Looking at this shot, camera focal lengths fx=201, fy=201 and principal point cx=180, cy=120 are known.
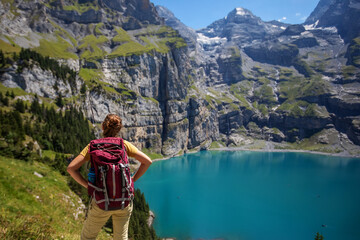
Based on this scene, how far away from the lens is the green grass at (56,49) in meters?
139

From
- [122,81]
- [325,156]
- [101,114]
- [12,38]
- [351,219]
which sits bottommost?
[325,156]

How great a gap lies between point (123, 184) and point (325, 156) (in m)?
230

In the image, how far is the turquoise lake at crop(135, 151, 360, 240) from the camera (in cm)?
5716

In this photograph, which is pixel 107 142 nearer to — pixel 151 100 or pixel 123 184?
pixel 123 184

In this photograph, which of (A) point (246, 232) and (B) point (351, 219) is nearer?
(A) point (246, 232)

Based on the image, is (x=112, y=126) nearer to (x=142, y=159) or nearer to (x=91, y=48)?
(x=142, y=159)

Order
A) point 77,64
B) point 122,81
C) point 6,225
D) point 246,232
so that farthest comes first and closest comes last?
point 122,81
point 77,64
point 246,232
point 6,225

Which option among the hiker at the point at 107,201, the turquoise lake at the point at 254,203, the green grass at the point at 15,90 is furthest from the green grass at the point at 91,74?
the hiker at the point at 107,201

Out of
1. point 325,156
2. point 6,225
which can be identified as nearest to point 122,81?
point 6,225

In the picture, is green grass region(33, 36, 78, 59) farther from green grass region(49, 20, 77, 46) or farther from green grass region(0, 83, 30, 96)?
green grass region(0, 83, 30, 96)

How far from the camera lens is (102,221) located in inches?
191

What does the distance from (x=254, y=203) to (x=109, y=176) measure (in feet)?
275

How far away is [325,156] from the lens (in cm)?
18700

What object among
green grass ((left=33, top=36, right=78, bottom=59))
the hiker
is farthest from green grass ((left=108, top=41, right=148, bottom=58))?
the hiker
